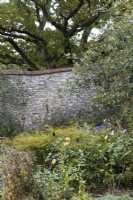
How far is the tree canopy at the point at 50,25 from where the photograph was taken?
1537 cm

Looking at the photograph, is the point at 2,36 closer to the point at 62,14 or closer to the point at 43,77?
the point at 62,14

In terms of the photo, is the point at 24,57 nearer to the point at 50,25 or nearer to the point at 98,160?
the point at 50,25

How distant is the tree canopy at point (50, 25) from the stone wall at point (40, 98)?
3.21 meters

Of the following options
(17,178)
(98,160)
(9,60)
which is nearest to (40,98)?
(9,60)

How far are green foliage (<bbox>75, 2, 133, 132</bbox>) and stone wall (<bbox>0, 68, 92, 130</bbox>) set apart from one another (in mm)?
1466

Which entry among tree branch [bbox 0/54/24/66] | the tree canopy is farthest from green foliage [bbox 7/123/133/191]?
tree branch [bbox 0/54/24/66]

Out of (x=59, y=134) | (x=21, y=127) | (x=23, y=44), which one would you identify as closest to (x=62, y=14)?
(x=23, y=44)

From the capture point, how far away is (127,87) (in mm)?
8133

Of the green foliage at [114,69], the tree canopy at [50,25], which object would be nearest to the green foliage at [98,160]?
the green foliage at [114,69]

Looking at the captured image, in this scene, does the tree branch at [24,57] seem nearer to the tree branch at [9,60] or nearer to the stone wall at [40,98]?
the tree branch at [9,60]

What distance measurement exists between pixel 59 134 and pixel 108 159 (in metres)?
1.30

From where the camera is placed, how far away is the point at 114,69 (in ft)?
28.6

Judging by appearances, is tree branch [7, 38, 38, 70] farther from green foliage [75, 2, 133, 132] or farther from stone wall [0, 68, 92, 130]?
green foliage [75, 2, 133, 132]

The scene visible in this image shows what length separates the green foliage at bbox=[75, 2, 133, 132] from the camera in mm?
7922
